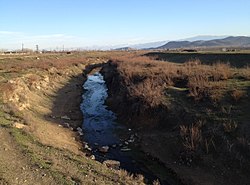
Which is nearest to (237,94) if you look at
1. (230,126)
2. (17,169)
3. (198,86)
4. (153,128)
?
(198,86)

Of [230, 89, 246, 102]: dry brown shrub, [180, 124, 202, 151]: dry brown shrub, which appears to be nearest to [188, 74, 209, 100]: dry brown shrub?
[230, 89, 246, 102]: dry brown shrub

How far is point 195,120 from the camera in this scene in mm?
25281

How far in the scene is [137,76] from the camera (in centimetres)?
3975

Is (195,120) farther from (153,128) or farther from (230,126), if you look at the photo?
(153,128)

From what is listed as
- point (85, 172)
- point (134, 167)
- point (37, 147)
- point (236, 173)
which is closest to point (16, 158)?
point (37, 147)

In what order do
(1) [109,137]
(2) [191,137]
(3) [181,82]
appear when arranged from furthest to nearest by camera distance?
(3) [181,82], (1) [109,137], (2) [191,137]

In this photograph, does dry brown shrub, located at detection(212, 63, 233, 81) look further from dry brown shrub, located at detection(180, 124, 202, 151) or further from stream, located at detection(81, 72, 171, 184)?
stream, located at detection(81, 72, 171, 184)

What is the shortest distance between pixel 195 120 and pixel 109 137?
291 inches

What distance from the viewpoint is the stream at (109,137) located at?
71.4 ft

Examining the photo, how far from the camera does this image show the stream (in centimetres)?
2175

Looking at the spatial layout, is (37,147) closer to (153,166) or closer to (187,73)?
(153,166)

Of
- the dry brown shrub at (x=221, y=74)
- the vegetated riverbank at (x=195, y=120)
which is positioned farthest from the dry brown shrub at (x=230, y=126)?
the dry brown shrub at (x=221, y=74)

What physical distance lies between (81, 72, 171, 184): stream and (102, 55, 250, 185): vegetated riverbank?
116 cm

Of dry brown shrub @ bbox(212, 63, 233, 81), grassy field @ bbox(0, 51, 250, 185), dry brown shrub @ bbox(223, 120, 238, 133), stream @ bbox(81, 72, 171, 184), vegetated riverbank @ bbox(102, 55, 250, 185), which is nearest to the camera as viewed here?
grassy field @ bbox(0, 51, 250, 185)
